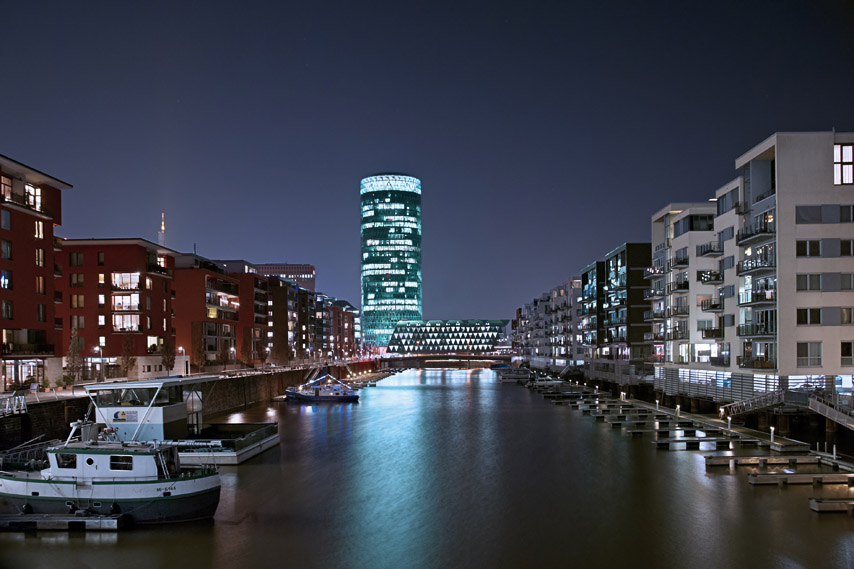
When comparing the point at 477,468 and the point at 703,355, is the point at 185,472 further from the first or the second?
the point at 703,355

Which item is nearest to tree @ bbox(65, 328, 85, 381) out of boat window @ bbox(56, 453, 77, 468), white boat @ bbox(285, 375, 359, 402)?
white boat @ bbox(285, 375, 359, 402)

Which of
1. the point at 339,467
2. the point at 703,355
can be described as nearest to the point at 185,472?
the point at 339,467

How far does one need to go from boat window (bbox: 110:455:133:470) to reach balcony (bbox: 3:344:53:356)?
99.7 feet

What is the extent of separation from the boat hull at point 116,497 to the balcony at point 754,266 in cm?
4570

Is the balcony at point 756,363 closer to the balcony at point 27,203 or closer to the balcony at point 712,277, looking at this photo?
the balcony at point 712,277

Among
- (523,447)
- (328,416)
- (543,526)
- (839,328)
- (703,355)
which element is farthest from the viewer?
(328,416)

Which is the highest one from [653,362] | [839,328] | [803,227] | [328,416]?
[803,227]

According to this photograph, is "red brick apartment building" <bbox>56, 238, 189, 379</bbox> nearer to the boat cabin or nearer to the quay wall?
the quay wall

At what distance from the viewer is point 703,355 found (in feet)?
240

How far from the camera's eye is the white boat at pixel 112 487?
105 feet

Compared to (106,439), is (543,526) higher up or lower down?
lower down

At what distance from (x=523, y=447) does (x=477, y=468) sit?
10759 millimetres

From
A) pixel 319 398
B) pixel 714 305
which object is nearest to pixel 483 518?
pixel 714 305

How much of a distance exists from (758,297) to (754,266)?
2592 millimetres
